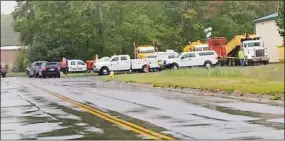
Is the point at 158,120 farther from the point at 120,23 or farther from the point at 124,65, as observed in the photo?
the point at 120,23

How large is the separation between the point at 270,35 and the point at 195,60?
23.1 ft

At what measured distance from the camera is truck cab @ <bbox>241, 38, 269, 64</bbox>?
144 feet

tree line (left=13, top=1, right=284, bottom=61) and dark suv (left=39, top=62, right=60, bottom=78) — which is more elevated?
tree line (left=13, top=1, right=284, bottom=61)

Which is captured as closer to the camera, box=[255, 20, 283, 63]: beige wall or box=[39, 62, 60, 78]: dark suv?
box=[255, 20, 283, 63]: beige wall

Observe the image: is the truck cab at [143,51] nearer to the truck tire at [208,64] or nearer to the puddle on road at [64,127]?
the truck tire at [208,64]

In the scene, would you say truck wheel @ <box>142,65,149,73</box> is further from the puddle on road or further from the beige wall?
the puddle on road

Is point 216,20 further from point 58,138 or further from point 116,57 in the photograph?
point 116,57

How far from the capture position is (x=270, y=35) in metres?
47.0

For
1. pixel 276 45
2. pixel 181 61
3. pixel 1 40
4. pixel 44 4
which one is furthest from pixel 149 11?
pixel 1 40

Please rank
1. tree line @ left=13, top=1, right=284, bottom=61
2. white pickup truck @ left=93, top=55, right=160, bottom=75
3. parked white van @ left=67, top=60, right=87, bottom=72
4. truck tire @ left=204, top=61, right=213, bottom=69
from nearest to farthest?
tree line @ left=13, top=1, right=284, bottom=61 < truck tire @ left=204, top=61, right=213, bottom=69 < white pickup truck @ left=93, top=55, right=160, bottom=75 < parked white van @ left=67, top=60, right=87, bottom=72

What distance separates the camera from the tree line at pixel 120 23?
2853 cm

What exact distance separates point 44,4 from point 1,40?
248ft

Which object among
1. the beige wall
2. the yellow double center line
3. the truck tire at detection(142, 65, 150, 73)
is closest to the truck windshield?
the beige wall

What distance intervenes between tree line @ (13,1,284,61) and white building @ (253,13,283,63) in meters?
3.07
